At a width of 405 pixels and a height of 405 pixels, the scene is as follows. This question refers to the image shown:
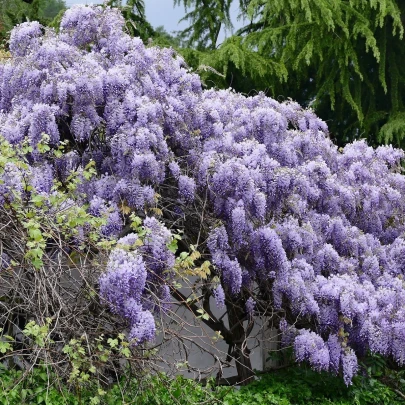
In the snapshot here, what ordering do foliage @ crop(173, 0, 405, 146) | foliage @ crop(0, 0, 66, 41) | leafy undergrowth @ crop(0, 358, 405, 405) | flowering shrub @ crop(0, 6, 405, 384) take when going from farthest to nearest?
1. foliage @ crop(0, 0, 66, 41)
2. foliage @ crop(173, 0, 405, 146)
3. flowering shrub @ crop(0, 6, 405, 384)
4. leafy undergrowth @ crop(0, 358, 405, 405)

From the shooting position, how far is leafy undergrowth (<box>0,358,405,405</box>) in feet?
16.9

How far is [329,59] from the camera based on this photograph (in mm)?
11695

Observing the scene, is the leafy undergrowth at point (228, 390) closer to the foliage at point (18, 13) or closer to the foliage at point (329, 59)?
the foliage at point (329, 59)

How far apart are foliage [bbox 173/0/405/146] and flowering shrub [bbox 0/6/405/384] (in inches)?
131

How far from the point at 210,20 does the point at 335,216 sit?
5837 mm

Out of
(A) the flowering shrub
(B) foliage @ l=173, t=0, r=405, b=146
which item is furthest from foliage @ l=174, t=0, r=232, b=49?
(A) the flowering shrub

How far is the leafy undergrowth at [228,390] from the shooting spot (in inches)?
203

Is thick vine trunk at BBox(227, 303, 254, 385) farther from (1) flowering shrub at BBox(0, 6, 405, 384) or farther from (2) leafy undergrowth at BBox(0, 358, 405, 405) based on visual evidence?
(2) leafy undergrowth at BBox(0, 358, 405, 405)

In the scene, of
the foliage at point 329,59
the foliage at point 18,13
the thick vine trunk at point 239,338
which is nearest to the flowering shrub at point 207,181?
the thick vine trunk at point 239,338

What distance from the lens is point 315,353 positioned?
662 centimetres

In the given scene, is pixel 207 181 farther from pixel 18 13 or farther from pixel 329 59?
pixel 18 13

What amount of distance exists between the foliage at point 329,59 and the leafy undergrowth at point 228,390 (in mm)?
4275

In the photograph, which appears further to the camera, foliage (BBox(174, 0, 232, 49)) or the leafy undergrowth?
foliage (BBox(174, 0, 232, 49))

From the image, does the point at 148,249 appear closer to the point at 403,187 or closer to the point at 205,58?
the point at 403,187
